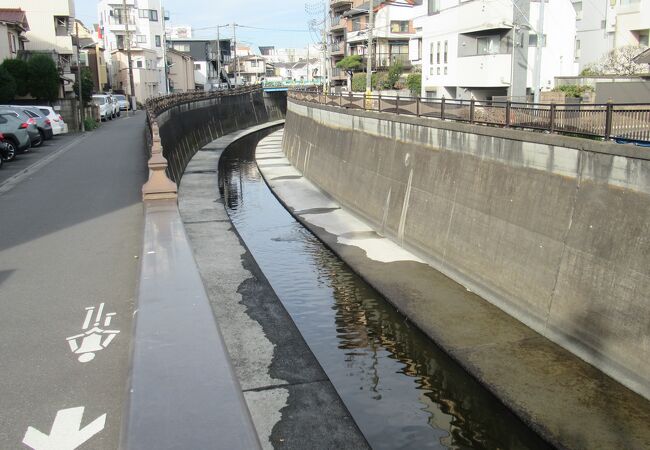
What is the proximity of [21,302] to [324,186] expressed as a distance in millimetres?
21203

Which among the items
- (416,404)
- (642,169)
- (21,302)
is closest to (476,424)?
(416,404)

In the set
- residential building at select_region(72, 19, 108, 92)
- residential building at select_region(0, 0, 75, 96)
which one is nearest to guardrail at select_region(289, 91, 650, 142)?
residential building at select_region(0, 0, 75, 96)

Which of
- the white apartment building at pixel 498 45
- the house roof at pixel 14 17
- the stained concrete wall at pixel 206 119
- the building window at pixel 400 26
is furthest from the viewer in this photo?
the building window at pixel 400 26

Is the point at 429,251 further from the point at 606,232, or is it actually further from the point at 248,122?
the point at 248,122

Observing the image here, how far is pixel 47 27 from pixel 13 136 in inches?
1496

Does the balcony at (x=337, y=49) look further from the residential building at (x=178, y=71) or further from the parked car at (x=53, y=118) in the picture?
the parked car at (x=53, y=118)

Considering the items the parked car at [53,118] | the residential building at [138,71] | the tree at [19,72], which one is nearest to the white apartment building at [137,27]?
the residential building at [138,71]

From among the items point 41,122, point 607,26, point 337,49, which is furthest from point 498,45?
point 337,49

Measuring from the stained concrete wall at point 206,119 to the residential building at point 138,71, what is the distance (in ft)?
49.6

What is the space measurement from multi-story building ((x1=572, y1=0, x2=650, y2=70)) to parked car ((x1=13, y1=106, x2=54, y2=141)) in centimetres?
→ 3180

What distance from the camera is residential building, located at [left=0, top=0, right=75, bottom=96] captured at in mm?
57906

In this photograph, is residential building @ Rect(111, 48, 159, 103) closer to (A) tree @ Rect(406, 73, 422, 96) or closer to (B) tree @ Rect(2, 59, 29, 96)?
(B) tree @ Rect(2, 59, 29, 96)

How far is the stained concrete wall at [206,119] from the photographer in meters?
32.7

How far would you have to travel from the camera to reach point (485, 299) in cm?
1427
